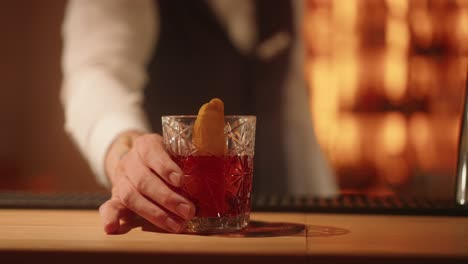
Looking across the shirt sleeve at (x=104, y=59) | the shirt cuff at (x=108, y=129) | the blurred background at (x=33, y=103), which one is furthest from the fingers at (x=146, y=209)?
the blurred background at (x=33, y=103)

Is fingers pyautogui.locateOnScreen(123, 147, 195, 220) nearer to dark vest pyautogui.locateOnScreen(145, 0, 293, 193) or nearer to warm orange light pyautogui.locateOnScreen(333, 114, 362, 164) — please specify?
dark vest pyautogui.locateOnScreen(145, 0, 293, 193)

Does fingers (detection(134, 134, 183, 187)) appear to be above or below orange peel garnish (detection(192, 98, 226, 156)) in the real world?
below

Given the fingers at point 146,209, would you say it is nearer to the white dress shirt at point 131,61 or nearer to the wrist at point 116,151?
the wrist at point 116,151

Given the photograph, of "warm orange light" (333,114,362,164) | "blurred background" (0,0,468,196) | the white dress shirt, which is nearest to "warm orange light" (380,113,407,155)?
"blurred background" (0,0,468,196)

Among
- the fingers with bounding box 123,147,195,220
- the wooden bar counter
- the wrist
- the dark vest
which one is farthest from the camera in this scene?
the dark vest

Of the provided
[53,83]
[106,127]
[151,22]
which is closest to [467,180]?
[106,127]

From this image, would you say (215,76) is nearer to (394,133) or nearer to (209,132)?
(394,133)
